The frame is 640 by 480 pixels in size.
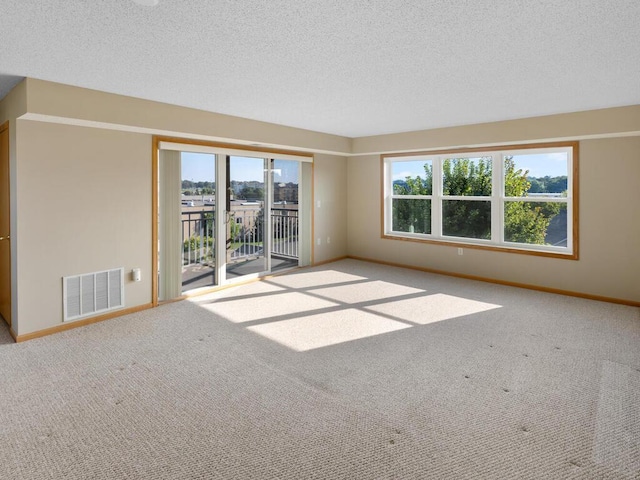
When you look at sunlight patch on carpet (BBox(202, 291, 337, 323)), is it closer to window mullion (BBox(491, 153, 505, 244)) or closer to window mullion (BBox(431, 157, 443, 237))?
window mullion (BBox(431, 157, 443, 237))

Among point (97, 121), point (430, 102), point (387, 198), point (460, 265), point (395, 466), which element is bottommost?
point (395, 466)

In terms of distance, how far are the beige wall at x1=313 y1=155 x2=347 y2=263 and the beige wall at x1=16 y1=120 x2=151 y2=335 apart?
3.08 metres

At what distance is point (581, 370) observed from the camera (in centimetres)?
291

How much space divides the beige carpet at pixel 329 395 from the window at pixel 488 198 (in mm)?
1318

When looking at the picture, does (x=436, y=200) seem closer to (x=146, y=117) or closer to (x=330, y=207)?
(x=330, y=207)

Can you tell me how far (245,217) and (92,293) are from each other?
232cm

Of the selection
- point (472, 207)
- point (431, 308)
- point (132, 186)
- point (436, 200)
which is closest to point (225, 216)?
point (132, 186)

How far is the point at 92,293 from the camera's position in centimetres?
394

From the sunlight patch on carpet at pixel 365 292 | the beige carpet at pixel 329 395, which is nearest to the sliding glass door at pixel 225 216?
the beige carpet at pixel 329 395

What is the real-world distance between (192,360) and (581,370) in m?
3.04

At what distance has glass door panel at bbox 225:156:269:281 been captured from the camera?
5.39m

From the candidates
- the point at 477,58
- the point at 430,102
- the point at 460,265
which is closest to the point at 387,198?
the point at 460,265

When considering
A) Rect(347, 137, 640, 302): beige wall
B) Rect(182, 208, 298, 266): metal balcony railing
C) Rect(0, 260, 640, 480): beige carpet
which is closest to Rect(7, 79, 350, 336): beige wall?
Rect(0, 260, 640, 480): beige carpet

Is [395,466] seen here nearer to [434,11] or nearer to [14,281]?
[434,11]
